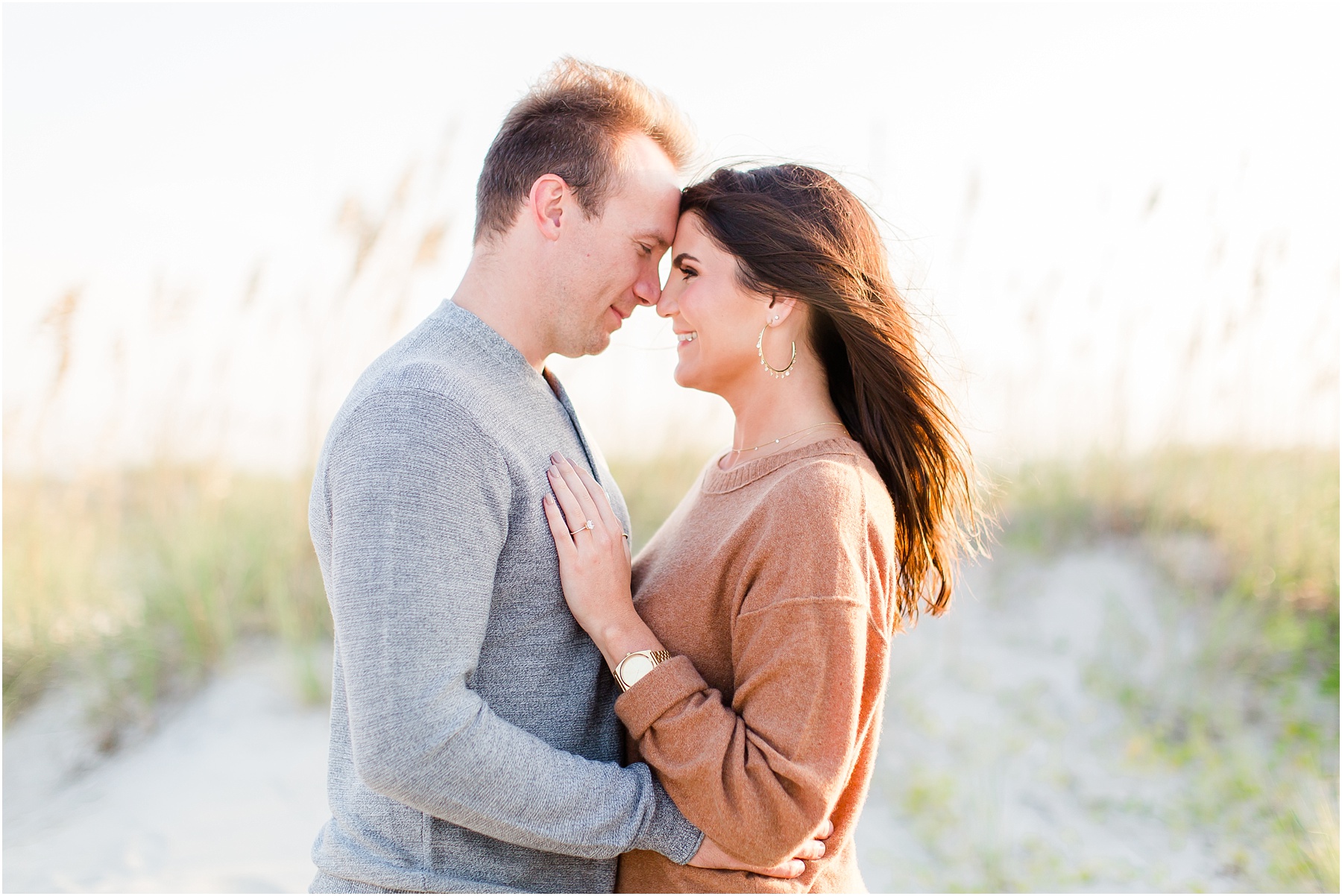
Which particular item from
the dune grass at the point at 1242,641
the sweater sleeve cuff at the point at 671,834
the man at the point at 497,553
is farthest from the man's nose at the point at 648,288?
the dune grass at the point at 1242,641

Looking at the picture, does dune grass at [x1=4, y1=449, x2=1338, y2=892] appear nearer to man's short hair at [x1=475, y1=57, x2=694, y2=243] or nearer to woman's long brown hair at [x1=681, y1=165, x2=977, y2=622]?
woman's long brown hair at [x1=681, y1=165, x2=977, y2=622]

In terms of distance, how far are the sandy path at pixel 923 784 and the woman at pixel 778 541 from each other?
194 centimetres

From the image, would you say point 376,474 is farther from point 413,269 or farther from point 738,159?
point 413,269

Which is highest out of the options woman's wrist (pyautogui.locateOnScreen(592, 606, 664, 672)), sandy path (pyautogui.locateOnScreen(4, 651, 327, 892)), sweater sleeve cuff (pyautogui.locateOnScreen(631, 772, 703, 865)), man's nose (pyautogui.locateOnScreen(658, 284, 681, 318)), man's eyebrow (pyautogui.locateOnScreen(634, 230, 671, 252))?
man's eyebrow (pyautogui.locateOnScreen(634, 230, 671, 252))

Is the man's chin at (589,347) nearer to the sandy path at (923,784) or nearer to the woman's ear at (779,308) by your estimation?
the woman's ear at (779,308)

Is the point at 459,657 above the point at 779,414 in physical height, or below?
below

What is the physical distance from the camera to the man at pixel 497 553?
1390 millimetres

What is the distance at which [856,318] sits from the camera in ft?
6.61

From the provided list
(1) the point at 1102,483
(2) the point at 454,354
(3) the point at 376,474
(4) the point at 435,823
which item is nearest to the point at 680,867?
(4) the point at 435,823

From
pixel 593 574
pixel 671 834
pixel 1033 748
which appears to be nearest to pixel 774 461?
pixel 593 574

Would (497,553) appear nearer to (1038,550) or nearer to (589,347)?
(589,347)

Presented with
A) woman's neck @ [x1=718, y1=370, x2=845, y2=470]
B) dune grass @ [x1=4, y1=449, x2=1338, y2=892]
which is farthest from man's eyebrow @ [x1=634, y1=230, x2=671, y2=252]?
dune grass @ [x1=4, y1=449, x2=1338, y2=892]

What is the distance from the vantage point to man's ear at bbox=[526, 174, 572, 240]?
77.5 inches

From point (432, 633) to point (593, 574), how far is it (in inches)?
15.0
